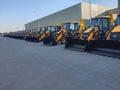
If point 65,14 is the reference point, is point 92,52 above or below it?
below

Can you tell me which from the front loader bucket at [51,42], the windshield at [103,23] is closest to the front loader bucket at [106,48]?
the windshield at [103,23]

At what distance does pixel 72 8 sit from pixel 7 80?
36.1m

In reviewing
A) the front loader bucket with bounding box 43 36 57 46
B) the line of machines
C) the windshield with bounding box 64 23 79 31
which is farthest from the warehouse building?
the front loader bucket with bounding box 43 36 57 46

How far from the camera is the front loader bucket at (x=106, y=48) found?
667 centimetres

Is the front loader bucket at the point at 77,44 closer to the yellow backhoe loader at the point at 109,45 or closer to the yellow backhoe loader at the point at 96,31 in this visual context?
the yellow backhoe loader at the point at 96,31

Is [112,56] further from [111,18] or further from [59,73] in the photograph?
[111,18]

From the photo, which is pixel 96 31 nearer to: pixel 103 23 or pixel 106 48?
pixel 103 23

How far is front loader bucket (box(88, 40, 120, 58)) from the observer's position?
667 centimetres

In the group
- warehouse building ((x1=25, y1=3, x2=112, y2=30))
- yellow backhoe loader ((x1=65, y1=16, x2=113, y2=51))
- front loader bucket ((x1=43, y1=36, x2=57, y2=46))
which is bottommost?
front loader bucket ((x1=43, y1=36, x2=57, y2=46))

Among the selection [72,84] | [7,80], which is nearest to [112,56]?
[72,84]

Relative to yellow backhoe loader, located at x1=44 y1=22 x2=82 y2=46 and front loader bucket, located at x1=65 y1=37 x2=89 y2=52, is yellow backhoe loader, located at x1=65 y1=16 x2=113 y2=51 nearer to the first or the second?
front loader bucket, located at x1=65 y1=37 x2=89 y2=52

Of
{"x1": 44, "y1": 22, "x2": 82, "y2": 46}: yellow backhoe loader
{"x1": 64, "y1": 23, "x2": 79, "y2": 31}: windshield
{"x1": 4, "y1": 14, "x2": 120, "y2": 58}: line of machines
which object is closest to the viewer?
{"x1": 4, "y1": 14, "x2": 120, "y2": 58}: line of machines

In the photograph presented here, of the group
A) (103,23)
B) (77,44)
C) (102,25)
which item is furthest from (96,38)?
(77,44)

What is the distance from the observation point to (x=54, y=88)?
352 cm
